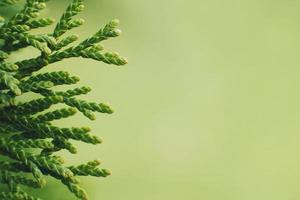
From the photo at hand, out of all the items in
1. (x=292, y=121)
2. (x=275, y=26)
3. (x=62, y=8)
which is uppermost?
(x=275, y=26)

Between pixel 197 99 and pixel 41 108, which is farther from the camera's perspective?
pixel 197 99

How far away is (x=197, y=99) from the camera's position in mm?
1464

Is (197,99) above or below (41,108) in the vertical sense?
above

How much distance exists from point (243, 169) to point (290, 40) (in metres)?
0.39

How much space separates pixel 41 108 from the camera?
3.57 ft

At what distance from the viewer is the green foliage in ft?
3.48

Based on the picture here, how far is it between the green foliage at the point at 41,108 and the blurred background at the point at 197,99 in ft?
0.76

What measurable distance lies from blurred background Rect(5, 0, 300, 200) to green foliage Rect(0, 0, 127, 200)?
233 millimetres

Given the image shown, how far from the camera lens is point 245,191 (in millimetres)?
1402

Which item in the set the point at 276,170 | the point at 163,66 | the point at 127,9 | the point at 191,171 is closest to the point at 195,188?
the point at 191,171

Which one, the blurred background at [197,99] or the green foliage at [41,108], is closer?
the green foliage at [41,108]

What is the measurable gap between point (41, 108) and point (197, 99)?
1.65 feet

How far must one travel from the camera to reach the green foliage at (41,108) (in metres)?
1.06

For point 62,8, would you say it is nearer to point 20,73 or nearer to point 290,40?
point 20,73
